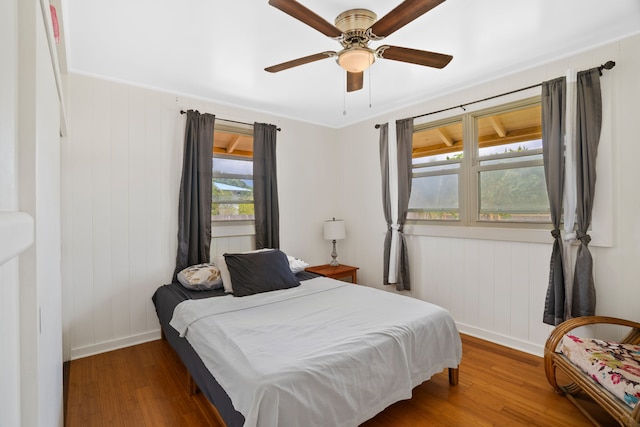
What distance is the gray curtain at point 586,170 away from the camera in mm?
2449

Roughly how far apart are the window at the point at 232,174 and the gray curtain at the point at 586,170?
331 centimetres

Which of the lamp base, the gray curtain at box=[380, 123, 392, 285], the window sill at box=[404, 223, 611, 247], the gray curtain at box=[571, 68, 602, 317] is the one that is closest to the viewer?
the gray curtain at box=[571, 68, 602, 317]

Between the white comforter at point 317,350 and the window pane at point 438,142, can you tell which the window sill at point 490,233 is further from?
the white comforter at point 317,350

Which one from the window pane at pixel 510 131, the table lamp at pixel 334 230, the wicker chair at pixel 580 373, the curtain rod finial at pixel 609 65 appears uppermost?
the curtain rod finial at pixel 609 65

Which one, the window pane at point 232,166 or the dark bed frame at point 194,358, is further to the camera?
the window pane at point 232,166

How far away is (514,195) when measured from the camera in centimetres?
302

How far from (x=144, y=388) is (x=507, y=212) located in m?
3.54

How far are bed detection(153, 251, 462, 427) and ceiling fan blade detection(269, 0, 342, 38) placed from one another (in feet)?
5.88

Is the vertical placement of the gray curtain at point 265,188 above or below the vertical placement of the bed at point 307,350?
above

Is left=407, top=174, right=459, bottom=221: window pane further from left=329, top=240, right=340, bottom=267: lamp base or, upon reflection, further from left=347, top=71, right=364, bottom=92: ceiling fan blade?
left=347, top=71, right=364, bottom=92: ceiling fan blade

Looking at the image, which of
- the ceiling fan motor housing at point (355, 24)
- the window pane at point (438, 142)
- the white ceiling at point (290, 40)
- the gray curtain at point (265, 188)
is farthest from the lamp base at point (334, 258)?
the ceiling fan motor housing at point (355, 24)

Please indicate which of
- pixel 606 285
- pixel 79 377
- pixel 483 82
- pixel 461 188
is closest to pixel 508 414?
pixel 606 285

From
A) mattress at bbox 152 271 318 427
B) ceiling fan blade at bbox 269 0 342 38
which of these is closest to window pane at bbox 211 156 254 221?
mattress at bbox 152 271 318 427

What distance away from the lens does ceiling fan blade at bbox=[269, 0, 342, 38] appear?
4.99ft
